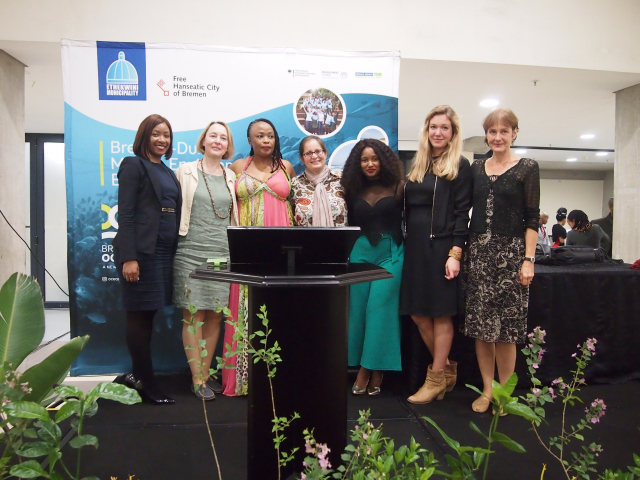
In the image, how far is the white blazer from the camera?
107 inches

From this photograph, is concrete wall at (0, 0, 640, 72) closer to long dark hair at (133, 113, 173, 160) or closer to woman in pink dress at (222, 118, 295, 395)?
woman in pink dress at (222, 118, 295, 395)

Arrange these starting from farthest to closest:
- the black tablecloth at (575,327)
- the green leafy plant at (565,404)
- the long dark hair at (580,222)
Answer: the long dark hair at (580,222) → the black tablecloth at (575,327) → the green leafy plant at (565,404)

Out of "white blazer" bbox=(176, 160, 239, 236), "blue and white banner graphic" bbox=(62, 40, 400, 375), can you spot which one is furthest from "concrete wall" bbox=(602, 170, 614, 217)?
"white blazer" bbox=(176, 160, 239, 236)

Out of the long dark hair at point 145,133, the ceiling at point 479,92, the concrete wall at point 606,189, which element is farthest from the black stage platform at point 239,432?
the concrete wall at point 606,189

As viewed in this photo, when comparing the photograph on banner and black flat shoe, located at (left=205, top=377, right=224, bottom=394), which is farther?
the photograph on banner

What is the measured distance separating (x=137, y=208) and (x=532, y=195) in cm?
224

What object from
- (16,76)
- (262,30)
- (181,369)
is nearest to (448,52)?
(262,30)

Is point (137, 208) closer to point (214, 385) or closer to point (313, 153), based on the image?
point (313, 153)

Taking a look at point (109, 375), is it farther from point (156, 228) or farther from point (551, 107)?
point (551, 107)

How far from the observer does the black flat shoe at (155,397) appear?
266cm

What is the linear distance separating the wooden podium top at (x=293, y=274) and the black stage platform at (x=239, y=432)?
46 cm

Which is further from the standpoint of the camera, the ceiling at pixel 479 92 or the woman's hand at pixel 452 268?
the ceiling at pixel 479 92

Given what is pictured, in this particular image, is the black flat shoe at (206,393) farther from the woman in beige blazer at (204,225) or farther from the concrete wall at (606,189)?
the concrete wall at (606,189)

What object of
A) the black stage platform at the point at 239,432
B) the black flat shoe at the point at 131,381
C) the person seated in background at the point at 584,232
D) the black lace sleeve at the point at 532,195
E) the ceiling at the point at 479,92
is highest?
the ceiling at the point at 479,92
